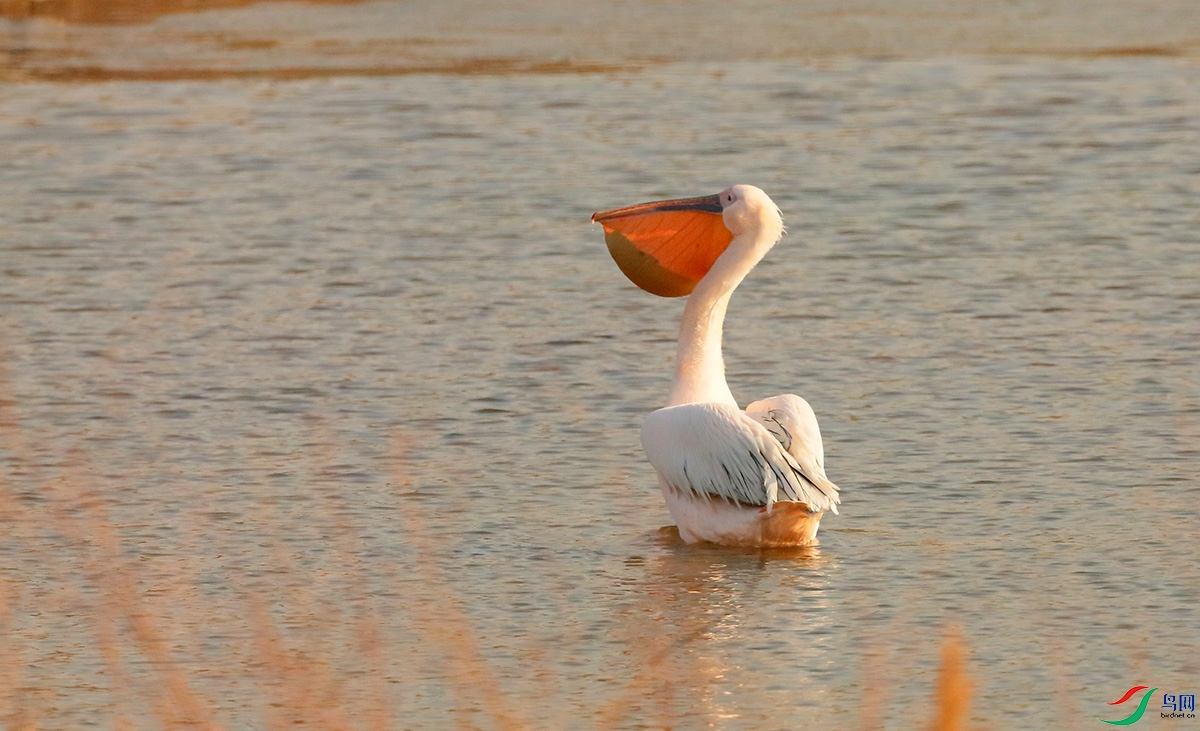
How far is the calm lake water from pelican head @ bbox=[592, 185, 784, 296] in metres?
0.67

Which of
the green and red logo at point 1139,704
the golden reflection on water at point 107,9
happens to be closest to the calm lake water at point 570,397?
the green and red logo at point 1139,704

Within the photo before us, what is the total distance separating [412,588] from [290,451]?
1.53 meters

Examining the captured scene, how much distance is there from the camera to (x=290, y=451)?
24.1 ft

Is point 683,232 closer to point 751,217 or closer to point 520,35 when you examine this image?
point 751,217

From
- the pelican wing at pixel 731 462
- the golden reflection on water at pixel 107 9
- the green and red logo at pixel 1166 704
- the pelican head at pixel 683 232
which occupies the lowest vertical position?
the green and red logo at pixel 1166 704

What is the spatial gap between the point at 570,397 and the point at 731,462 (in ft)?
6.23

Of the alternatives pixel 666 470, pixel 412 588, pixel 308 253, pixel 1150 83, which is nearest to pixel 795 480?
pixel 666 470

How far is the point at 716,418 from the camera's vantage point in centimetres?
620

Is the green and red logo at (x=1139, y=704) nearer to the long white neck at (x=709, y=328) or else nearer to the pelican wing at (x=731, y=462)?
the pelican wing at (x=731, y=462)

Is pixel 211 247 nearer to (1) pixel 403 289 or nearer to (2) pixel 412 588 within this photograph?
(1) pixel 403 289

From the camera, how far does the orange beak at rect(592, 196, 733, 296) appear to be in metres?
6.84

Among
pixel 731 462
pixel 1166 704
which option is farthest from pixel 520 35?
pixel 1166 704

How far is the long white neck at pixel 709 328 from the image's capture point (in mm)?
6598

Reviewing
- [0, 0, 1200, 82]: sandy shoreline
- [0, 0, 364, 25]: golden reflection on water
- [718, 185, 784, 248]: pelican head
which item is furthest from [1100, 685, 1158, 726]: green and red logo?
[0, 0, 364, 25]: golden reflection on water
